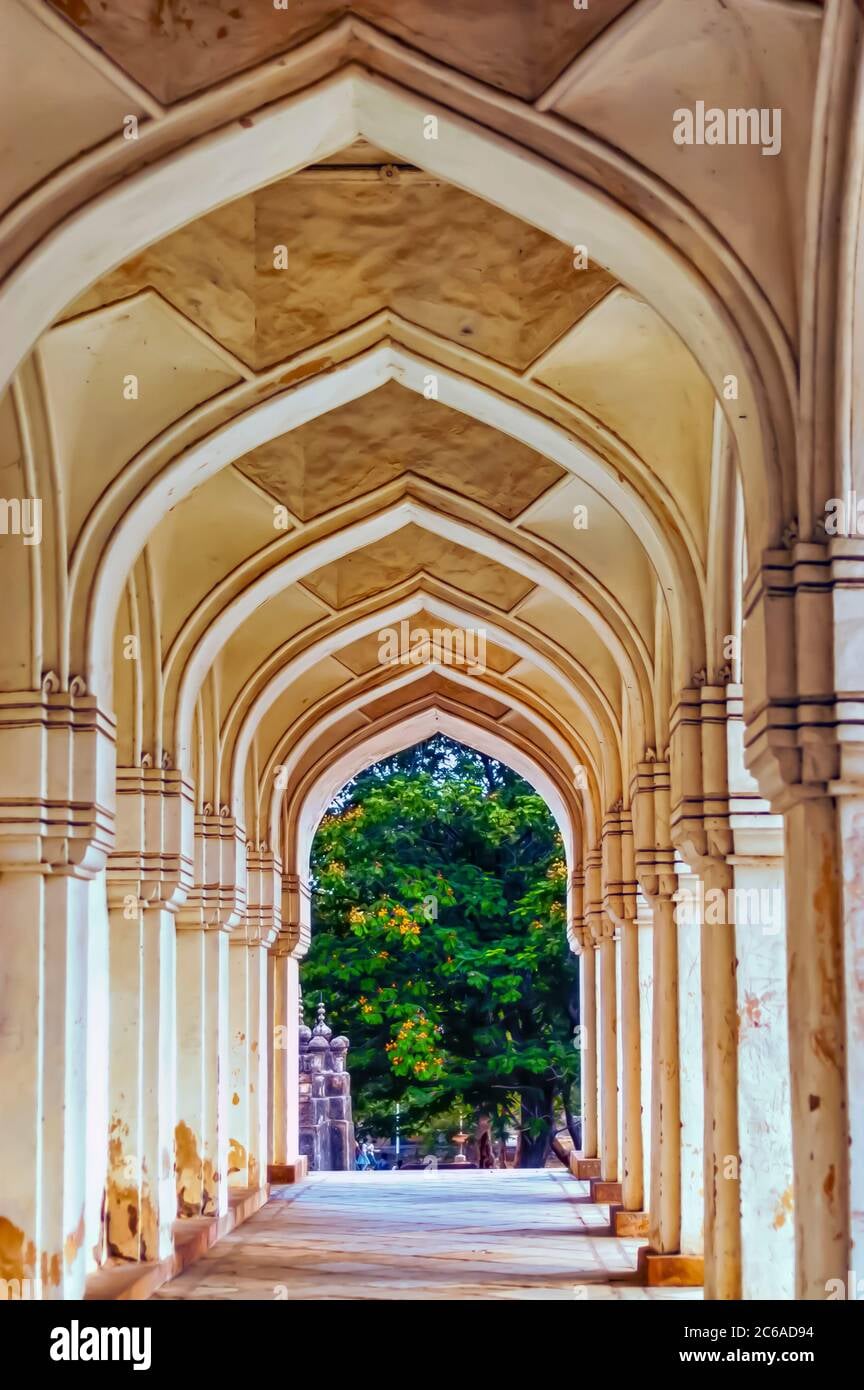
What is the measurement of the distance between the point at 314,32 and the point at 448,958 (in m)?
18.4

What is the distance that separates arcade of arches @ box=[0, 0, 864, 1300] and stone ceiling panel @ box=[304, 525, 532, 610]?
3 centimetres

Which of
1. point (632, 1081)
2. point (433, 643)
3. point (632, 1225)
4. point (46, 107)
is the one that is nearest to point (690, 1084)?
point (632, 1081)

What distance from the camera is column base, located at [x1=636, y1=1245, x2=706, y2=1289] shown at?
8.85 meters

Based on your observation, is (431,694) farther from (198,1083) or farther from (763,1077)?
(763,1077)

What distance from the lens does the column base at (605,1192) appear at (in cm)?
1337

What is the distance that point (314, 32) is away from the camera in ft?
18.7

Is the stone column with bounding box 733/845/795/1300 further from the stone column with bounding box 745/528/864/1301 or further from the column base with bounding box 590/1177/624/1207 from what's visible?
the column base with bounding box 590/1177/624/1207

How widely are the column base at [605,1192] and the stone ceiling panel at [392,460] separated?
19.2 feet

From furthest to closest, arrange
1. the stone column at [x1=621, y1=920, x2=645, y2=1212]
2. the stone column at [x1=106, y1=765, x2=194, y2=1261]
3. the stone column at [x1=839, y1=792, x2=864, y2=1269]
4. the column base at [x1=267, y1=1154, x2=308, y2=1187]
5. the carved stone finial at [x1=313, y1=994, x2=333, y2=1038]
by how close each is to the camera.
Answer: the carved stone finial at [x1=313, y1=994, x2=333, y2=1038]
the column base at [x1=267, y1=1154, x2=308, y2=1187]
the stone column at [x1=621, y1=920, x2=645, y2=1212]
the stone column at [x1=106, y1=765, x2=194, y2=1261]
the stone column at [x1=839, y1=792, x2=864, y2=1269]

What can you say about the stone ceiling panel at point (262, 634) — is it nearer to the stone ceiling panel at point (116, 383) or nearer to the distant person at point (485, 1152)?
the stone ceiling panel at point (116, 383)

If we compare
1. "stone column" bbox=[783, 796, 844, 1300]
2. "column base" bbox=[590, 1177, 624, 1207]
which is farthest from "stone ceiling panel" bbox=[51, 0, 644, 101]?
"column base" bbox=[590, 1177, 624, 1207]

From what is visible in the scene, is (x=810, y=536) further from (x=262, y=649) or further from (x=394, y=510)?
(x=262, y=649)

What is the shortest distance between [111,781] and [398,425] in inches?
128

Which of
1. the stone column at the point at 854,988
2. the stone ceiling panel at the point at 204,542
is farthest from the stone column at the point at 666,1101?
the stone column at the point at 854,988
